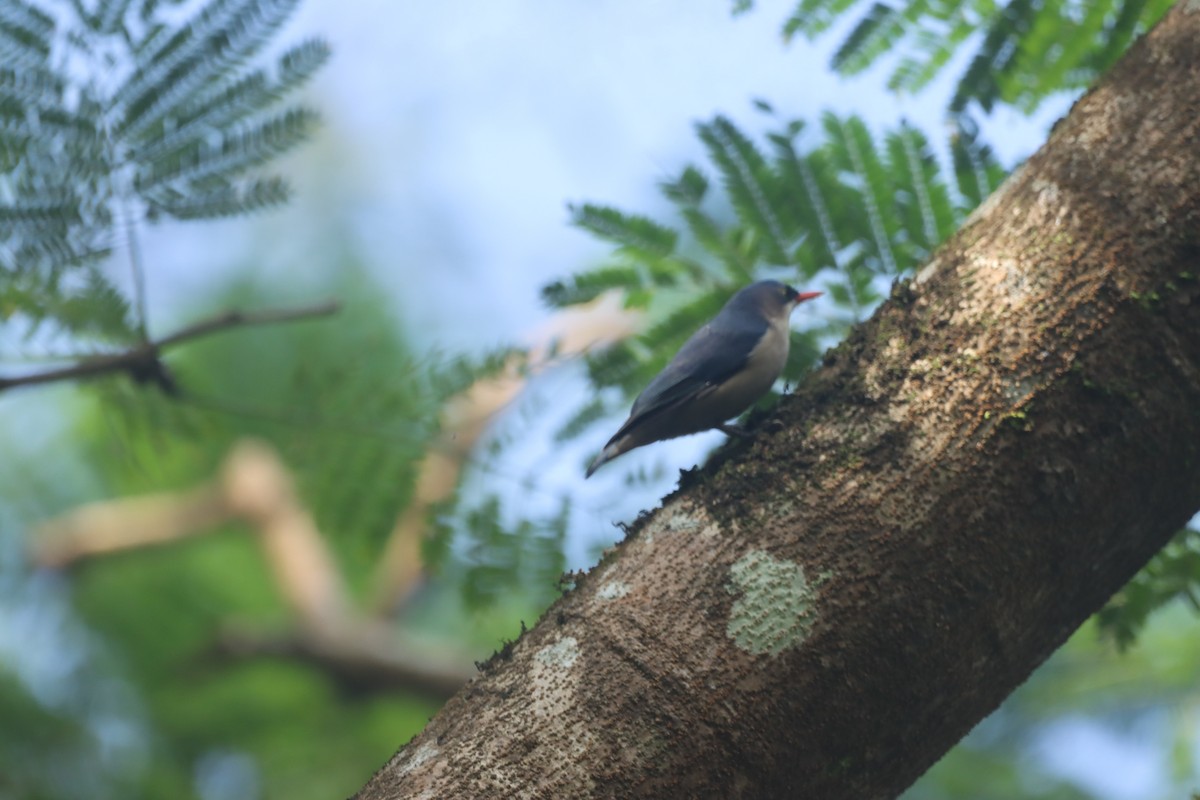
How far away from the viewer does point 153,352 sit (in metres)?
4.82

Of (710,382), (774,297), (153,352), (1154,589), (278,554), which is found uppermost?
(278,554)

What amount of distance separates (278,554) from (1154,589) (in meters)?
7.87

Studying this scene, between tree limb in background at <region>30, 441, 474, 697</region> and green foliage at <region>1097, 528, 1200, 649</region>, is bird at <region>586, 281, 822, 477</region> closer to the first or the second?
green foliage at <region>1097, 528, 1200, 649</region>

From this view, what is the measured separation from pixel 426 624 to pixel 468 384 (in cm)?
752

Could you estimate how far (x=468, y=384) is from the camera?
574 cm

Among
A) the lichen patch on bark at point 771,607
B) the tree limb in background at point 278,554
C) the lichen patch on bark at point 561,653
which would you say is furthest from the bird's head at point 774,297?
the tree limb in background at point 278,554

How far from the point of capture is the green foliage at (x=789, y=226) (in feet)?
14.3

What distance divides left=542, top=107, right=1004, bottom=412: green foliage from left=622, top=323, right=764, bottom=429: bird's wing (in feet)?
1.77

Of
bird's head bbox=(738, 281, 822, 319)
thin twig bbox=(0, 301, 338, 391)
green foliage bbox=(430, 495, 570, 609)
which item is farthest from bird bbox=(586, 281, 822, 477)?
thin twig bbox=(0, 301, 338, 391)

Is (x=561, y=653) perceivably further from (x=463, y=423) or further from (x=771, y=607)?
(x=463, y=423)

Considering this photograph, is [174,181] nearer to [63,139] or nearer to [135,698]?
[63,139]

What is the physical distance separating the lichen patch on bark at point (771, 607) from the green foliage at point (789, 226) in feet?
6.98

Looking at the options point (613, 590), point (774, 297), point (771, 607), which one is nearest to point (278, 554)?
point (774, 297)

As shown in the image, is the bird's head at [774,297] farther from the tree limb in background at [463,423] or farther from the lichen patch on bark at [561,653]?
the lichen patch on bark at [561,653]
